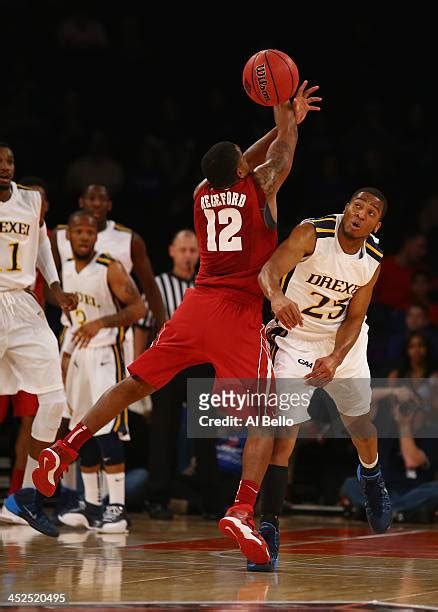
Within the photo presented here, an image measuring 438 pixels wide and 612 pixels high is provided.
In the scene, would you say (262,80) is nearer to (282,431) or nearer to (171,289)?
(282,431)

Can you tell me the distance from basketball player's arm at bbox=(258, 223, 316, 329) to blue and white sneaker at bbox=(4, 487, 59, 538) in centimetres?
225

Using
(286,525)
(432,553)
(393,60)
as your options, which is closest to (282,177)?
(432,553)

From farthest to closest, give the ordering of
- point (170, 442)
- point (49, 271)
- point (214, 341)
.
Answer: point (170, 442)
point (49, 271)
point (214, 341)

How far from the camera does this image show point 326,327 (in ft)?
20.5

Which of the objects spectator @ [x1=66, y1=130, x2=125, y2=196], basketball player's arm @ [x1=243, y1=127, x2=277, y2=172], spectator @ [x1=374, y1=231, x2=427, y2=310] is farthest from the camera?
spectator @ [x1=66, y1=130, x2=125, y2=196]

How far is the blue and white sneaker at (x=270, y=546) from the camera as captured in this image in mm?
5508

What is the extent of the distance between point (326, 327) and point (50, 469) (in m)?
1.63

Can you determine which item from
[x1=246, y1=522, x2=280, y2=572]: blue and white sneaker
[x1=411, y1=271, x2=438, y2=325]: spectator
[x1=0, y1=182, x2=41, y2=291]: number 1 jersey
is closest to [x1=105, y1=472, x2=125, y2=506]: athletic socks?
[x1=0, y1=182, x2=41, y2=291]: number 1 jersey

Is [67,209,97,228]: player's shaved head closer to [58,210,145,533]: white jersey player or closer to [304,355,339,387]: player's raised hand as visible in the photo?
[58,210,145,533]: white jersey player

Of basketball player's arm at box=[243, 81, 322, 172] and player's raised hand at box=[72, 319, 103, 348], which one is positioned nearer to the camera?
basketball player's arm at box=[243, 81, 322, 172]

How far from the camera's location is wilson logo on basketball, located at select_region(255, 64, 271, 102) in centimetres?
611

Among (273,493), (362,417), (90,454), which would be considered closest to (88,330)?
(90,454)

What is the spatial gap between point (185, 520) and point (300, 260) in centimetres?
356

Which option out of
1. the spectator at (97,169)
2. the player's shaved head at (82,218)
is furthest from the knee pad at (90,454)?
the spectator at (97,169)
